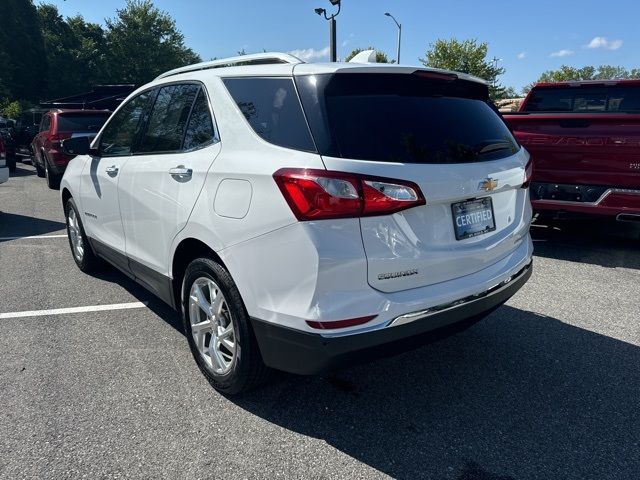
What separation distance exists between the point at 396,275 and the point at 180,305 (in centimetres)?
158

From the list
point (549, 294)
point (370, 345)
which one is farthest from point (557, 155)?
point (370, 345)

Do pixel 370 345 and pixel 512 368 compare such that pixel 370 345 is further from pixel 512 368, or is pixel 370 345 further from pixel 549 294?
pixel 549 294

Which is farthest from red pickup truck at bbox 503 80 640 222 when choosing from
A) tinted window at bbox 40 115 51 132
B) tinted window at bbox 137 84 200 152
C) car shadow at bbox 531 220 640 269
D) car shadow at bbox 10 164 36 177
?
car shadow at bbox 10 164 36 177

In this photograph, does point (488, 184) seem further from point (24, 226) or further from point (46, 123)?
point (46, 123)

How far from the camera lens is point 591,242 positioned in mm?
6277

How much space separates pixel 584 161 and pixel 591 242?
152 centimetres

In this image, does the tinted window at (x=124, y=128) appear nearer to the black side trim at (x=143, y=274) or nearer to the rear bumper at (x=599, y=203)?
the black side trim at (x=143, y=274)

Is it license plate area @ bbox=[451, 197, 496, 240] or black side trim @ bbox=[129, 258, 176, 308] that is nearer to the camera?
license plate area @ bbox=[451, 197, 496, 240]

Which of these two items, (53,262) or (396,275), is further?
(53,262)

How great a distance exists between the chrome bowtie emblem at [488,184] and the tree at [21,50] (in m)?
43.5

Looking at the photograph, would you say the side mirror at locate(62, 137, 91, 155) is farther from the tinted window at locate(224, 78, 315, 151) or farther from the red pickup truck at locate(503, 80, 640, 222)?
the red pickup truck at locate(503, 80, 640, 222)

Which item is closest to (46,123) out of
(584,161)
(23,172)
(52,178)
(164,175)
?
(52,178)

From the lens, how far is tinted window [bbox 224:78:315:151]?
7.29ft

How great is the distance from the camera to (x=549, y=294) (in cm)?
441
